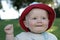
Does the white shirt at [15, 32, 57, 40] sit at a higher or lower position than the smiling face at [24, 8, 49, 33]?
lower

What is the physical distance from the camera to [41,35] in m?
3.10

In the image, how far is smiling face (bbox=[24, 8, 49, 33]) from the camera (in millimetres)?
2998

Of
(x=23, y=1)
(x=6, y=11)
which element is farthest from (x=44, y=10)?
(x=23, y=1)

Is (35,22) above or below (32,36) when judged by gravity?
above

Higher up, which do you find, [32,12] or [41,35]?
[32,12]

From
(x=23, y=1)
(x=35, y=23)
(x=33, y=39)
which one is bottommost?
(x=23, y=1)

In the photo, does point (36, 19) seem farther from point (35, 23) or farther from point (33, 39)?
point (33, 39)

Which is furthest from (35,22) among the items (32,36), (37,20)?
(32,36)

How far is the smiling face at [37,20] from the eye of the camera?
2998 mm

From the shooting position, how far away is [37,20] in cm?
300

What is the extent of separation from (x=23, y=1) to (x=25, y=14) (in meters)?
19.9

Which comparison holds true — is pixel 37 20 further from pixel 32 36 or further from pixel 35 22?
pixel 32 36

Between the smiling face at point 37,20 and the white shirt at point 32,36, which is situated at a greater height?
the smiling face at point 37,20

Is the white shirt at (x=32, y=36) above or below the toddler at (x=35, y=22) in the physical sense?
below
